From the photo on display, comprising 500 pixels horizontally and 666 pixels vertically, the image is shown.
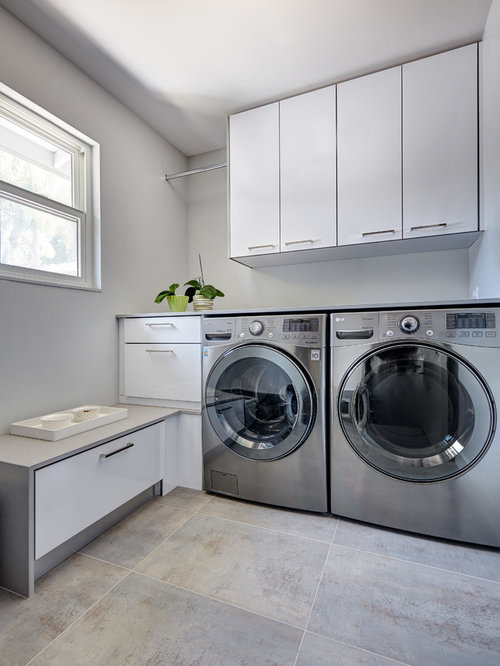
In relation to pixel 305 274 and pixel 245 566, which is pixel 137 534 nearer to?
pixel 245 566

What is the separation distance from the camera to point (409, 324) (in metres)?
1.48

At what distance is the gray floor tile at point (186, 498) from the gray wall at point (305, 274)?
1397mm

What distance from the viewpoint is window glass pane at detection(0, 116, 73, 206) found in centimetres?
166

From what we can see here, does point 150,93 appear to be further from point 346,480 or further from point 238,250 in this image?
point 346,480

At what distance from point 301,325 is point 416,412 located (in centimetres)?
64

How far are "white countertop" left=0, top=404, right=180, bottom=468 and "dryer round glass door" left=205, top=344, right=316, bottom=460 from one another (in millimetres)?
358

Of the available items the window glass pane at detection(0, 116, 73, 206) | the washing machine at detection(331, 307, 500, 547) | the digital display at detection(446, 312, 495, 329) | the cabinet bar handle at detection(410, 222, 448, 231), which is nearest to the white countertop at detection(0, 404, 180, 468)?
the washing machine at detection(331, 307, 500, 547)

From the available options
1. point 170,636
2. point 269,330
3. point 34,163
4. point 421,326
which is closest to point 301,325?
Answer: point 269,330

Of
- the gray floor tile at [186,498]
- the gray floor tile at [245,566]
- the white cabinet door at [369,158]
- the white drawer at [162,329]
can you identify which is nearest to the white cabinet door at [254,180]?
the white cabinet door at [369,158]

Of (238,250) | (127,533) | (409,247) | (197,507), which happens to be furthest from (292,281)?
(127,533)

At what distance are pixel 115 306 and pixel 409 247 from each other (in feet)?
6.19

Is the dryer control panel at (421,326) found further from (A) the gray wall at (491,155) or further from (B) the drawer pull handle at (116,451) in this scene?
(B) the drawer pull handle at (116,451)

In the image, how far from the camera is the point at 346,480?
1.59 metres

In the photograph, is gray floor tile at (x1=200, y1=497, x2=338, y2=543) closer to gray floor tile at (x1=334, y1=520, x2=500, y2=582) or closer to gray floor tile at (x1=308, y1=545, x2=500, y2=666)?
gray floor tile at (x1=334, y1=520, x2=500, y2=582)
